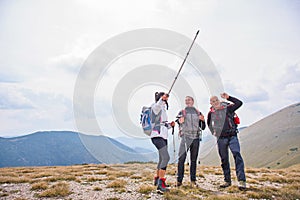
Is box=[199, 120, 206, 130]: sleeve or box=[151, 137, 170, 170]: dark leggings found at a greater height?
box=[199, 120, 206, 130]: sleeve

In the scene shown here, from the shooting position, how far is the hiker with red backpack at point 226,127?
865 centimetres

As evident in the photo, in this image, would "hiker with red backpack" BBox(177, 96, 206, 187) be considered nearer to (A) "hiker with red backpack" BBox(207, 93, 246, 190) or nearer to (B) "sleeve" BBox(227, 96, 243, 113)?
(A) "hiker with red backpack" BBox(207, 93, 246, 190)

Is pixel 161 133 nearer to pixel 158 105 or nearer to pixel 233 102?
pixel 158 105

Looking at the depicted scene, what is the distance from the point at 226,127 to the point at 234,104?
36.8 inches

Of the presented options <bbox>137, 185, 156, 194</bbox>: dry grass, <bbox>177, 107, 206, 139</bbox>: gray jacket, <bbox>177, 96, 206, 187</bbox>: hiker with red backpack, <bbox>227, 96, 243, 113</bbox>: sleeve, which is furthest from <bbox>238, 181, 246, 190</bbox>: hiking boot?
<bbox>137, 185, 156, 194</bbox>: dry grass

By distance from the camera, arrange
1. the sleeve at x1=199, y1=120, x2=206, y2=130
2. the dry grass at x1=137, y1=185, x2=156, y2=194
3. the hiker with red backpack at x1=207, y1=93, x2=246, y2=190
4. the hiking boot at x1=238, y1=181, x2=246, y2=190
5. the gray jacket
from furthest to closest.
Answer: the sleeve at x1=199, y1=120, x2=206, y2=130 < the gray jacket < the hiker with red backpack at x1=207, y1=93, x2=246, y2=190 < the hiking boot at x1=238, y1=181, x2=246, y2=190 < the dry grass at x1=137, y1=185, x2=156, y2=194

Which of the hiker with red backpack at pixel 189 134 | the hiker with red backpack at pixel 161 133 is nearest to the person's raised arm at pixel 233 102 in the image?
the hiker with red backpack at pixel 189 134

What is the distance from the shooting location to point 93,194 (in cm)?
A: 789

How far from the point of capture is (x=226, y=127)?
8.78 m

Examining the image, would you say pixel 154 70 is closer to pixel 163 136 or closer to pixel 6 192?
pixel 163 136

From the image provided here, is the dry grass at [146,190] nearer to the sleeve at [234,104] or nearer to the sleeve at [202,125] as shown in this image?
the sleeve at [202,125]

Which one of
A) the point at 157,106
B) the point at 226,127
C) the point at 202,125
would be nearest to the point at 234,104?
the point at 226,127

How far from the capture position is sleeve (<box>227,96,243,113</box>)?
867 centimetres

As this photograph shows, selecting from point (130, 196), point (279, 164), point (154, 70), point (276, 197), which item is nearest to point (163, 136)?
point (130, 196)
